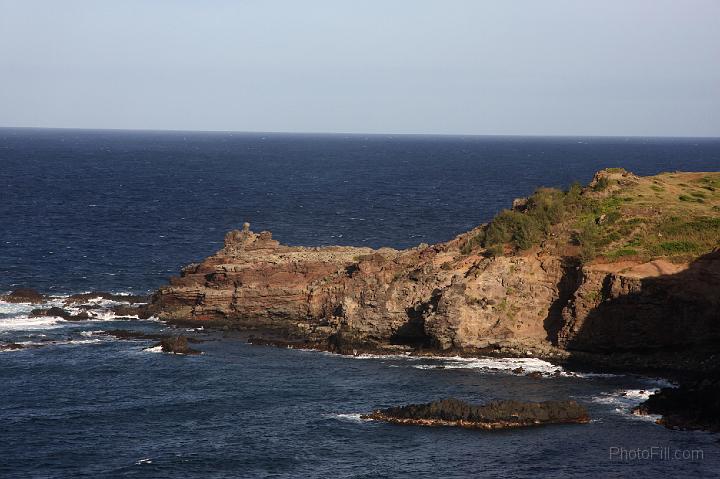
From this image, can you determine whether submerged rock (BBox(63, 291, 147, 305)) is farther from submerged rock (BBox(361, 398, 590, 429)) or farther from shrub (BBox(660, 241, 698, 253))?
shrub (BBox(660, 241, 698, 253))

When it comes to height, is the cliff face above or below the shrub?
below

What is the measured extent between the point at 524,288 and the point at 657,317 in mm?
9281

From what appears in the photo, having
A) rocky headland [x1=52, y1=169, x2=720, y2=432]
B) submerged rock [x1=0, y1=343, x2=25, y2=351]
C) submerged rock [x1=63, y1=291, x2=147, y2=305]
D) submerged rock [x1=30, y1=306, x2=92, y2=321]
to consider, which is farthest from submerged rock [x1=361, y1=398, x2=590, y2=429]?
submerged rock [x1=63, y1=291, x2=147, y2=305]

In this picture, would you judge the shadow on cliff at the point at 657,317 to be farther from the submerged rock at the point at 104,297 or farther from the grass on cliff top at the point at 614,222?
the submerged rock at the point at 104,297

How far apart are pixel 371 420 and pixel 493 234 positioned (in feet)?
79.3

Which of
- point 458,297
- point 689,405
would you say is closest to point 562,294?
point 458,297

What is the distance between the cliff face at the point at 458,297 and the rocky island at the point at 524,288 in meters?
0.09

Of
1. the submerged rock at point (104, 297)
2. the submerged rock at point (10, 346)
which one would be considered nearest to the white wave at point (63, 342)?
the submerged rock at point (10, 346)

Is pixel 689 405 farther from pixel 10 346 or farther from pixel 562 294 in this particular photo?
pixel 10 346

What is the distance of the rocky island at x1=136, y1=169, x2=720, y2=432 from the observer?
205ft

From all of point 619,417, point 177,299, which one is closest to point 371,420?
point 619,417

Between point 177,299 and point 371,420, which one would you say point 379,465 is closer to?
point 371,420

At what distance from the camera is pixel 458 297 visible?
2576 inches

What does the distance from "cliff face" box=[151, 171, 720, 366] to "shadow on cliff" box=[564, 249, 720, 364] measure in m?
0.07
